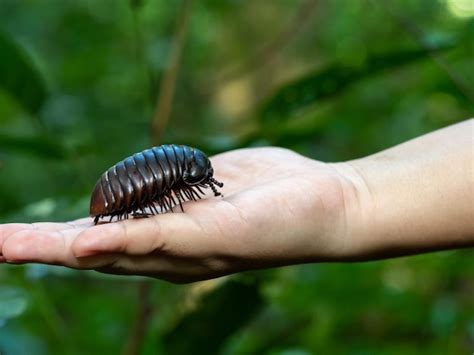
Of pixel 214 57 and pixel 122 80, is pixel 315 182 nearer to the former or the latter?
pixel 122 80

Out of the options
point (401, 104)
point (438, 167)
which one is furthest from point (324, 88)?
point (401, 104)

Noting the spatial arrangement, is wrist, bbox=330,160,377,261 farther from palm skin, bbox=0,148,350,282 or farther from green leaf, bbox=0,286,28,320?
green leaf, bbox=0,286,28,320

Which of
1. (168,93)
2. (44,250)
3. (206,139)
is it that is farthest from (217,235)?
(168,93)

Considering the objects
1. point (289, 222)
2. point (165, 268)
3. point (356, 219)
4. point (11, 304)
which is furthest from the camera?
point (356, 219)

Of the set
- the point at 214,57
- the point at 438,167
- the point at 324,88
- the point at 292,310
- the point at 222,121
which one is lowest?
the point at 292,310

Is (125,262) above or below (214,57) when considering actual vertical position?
below

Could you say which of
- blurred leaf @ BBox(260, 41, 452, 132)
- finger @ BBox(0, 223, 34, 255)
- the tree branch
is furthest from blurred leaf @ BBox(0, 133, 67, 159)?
finger @ BBox(0, 223, 34, 255)

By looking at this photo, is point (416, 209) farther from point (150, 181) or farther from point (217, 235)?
point (150, 181)
